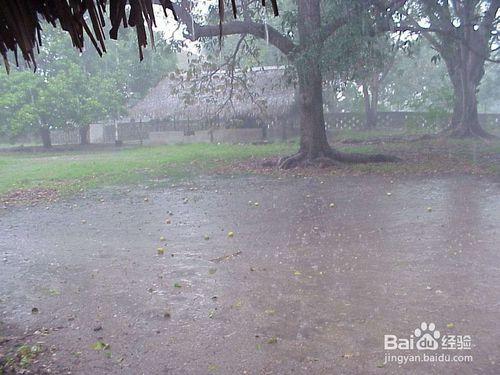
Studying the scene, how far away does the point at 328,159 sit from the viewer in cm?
1436

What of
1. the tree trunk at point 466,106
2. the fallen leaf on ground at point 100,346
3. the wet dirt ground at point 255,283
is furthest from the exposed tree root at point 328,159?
the fallen leaf on ground at point 100,346

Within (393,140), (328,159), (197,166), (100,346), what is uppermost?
(393,140)

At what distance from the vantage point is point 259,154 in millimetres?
18828

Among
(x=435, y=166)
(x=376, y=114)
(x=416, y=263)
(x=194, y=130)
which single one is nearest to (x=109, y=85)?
(x=194, y=130)

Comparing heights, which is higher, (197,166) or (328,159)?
(328,159)

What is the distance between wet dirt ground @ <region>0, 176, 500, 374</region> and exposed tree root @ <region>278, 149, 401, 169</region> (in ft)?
14.7

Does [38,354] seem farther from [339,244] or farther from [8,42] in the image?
[339,244]

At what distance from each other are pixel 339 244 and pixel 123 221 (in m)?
4.05

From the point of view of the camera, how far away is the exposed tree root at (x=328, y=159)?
14367 millimetres

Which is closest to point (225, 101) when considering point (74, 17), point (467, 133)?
point (467, 133)

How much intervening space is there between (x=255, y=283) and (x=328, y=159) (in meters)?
9.49

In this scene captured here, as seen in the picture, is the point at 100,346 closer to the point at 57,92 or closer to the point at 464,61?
the point at 464,61

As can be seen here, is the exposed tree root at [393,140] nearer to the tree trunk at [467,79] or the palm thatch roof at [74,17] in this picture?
the tree trunk at [467,79]

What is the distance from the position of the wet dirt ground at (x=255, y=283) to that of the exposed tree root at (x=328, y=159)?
4489mm
